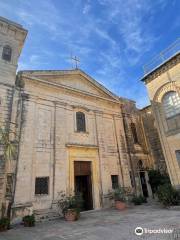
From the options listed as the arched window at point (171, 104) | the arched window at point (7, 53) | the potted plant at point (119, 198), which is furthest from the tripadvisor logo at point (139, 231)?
the arched window at point (7, 53)

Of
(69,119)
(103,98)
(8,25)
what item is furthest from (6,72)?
(103,98)

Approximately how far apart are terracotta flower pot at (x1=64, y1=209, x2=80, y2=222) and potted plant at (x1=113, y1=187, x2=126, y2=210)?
364 centimetres

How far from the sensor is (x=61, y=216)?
10.5 m

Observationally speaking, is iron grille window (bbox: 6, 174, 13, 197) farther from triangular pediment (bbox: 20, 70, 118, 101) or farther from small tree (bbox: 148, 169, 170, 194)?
small tree (bbox: 148, 169, 170, 194)

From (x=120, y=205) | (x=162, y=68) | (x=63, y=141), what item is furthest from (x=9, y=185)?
(x=162, y=68)

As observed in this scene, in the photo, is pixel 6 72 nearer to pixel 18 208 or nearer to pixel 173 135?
pixel 18 208

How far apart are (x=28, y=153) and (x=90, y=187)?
5.06 m

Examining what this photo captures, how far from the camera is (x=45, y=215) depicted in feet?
32.8

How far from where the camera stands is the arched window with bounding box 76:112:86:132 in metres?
14.1

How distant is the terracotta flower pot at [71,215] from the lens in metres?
9.38

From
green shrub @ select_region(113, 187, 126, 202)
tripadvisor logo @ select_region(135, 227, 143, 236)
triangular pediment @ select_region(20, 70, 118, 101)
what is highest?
triangular pediment @ select_region(20, 70, 118, 101)

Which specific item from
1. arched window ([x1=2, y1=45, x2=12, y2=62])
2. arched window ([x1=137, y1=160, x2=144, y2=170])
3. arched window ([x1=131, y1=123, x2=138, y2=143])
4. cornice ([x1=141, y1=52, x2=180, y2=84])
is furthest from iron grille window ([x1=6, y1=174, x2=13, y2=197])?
arched window ([x1=131, y1=123, x2=138, y2=143])

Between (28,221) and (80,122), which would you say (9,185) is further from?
(80,122)

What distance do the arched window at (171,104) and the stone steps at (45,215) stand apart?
30.4ft
